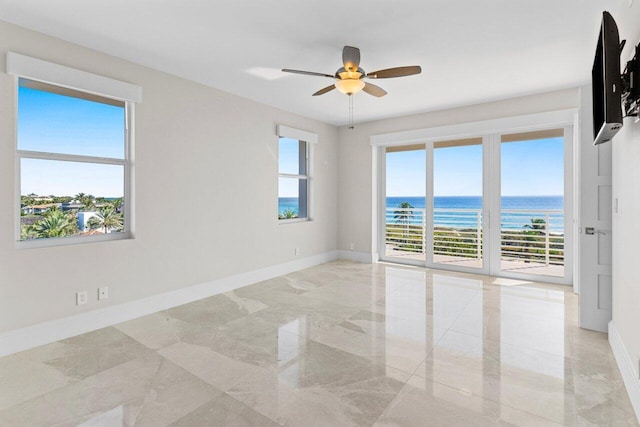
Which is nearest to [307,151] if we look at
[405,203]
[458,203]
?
[405,203]

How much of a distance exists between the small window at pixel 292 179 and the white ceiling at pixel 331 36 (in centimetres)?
145

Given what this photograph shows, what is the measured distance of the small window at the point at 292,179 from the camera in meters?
5.32

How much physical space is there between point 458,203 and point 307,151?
2655 millimetres

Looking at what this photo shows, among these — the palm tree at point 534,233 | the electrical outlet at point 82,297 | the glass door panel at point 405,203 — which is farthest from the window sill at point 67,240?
the palm tree at point 534,233

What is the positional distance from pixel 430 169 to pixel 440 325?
3080 mm

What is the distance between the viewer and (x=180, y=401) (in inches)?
77.2

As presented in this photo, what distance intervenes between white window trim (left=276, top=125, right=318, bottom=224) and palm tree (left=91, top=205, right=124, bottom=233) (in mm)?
2343

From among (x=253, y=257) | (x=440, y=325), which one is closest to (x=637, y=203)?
(x=440, y=325)

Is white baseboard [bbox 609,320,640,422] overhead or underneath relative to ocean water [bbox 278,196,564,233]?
underneath

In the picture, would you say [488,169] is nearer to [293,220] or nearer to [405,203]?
[405,203]

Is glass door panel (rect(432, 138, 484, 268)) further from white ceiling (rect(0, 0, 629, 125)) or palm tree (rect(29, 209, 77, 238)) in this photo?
palm tree (rect(29, 209, 77, 238))

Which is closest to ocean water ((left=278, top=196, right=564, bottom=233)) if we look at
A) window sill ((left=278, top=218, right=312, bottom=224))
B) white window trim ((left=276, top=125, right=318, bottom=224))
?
window sill ((left=278, top=218, right=312, bottom=224))

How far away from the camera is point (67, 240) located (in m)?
2.99

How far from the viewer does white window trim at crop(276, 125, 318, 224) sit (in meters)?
5.16
